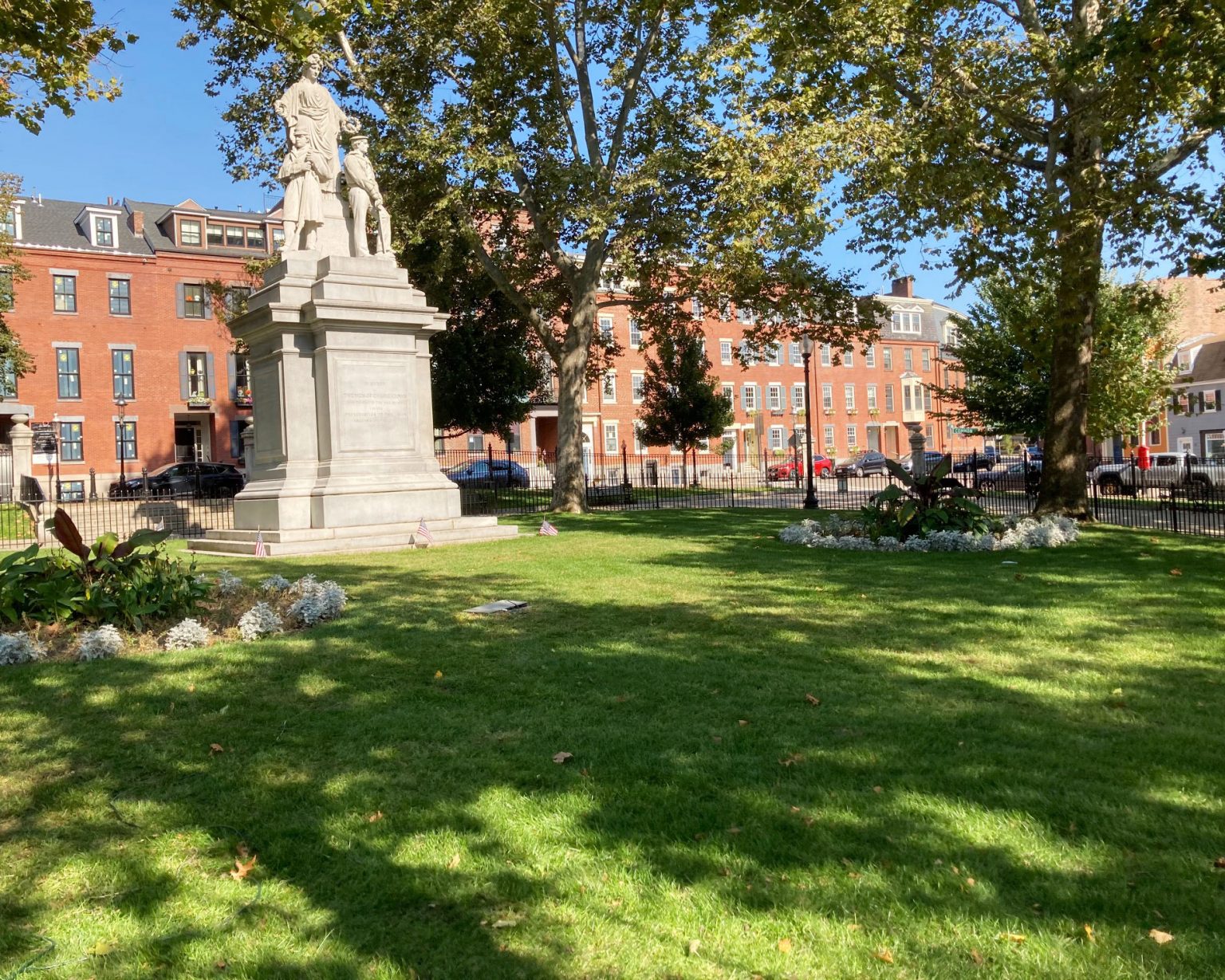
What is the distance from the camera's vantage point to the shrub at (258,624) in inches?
293

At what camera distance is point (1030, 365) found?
29.0 m

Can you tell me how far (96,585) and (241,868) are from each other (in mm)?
5082

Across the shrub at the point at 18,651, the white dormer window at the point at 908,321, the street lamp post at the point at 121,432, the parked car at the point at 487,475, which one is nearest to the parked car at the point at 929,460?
the shrub at the point at 18,651

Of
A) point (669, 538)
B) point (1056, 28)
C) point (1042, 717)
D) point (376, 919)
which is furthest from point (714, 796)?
point (1056, 28)

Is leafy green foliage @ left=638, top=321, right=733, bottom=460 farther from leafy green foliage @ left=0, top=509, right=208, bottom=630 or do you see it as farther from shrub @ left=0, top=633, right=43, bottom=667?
shrub @ left=0, top=633, right=43, bottom=667

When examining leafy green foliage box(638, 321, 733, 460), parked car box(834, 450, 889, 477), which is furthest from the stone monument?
parked car box(834, 450, 889, 477)

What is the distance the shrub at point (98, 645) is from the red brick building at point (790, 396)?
4759 centimetres

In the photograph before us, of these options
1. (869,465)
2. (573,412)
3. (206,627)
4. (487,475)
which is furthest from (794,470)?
(206,627)

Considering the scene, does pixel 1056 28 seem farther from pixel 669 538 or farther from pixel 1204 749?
pixel 1204 749

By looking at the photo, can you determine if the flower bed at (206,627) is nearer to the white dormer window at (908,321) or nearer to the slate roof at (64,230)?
the slate roof at (64,230)

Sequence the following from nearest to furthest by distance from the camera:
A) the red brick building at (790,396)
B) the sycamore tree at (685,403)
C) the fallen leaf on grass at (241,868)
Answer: the fallen leaf on grass at (241,868), the sycamore tree at (685,403), the red brick building at (790,396)

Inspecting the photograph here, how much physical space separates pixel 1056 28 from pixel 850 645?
17316 mm

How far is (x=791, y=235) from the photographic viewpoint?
16.4 meters

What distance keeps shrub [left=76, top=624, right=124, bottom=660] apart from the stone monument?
712 centimetres
